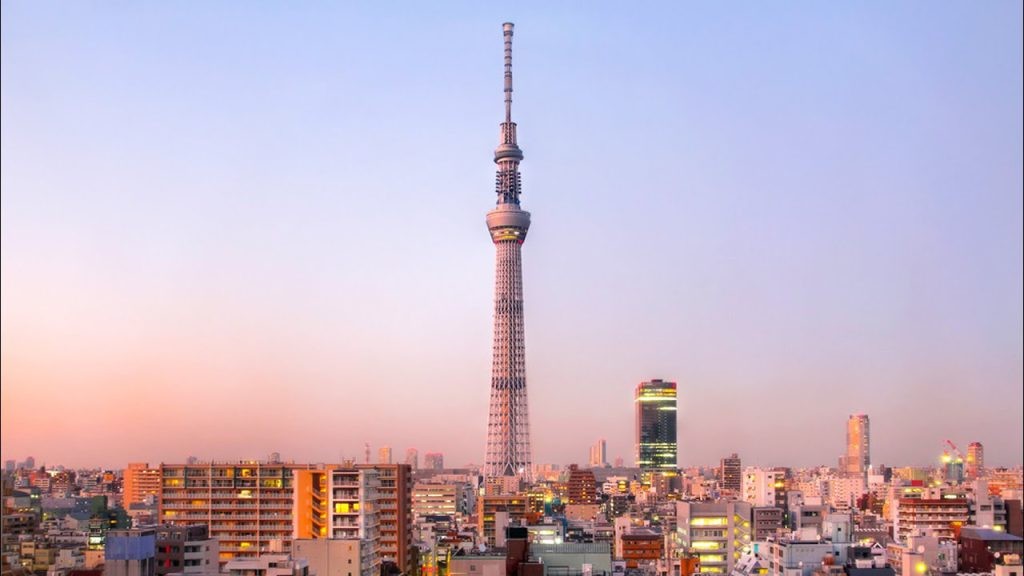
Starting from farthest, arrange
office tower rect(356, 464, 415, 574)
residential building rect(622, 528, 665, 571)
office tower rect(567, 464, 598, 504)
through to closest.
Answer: office tower rect(567, 464, 598, 504) → residential building rect(622, 528, 665, 571) → office tower rect(356, 464, 415, 574)

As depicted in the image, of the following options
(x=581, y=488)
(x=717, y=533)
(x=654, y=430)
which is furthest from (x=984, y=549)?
(x=654, y=430)

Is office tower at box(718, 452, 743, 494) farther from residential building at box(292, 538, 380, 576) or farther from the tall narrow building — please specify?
residential building at box(292, 538, 380, 576)

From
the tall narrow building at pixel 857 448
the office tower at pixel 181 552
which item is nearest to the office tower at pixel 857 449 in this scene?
the tall narrow building at pixel 857 448

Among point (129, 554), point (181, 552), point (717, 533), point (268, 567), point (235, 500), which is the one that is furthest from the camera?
point (235, 500)

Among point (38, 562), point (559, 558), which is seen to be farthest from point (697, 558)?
point (38, 562)

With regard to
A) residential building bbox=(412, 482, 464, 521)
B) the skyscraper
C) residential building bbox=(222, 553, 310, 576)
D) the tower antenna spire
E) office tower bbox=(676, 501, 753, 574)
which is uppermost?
the tower antenna spire

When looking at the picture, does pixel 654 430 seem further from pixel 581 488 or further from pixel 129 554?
pixel 129 554

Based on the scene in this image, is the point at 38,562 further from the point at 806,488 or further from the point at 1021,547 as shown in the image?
the point at 806,488

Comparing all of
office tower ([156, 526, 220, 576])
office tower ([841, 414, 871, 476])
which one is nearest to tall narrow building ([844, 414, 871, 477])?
office tower ([841, 414, 871, 476])
